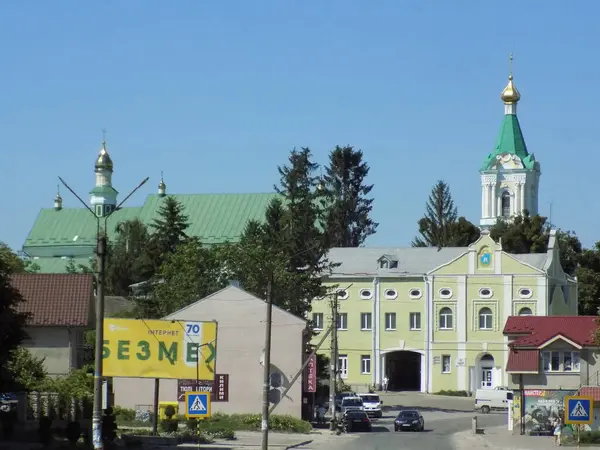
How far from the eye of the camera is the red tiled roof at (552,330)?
6269 cm

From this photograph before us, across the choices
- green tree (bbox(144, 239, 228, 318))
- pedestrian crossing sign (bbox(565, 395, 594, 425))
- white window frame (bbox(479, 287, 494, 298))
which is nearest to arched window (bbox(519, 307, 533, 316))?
white window frame (bbox(479, 287, 494, 298))

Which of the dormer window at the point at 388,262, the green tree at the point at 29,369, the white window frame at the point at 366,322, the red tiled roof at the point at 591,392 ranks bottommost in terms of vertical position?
the red tiled roof at the point at 591,392

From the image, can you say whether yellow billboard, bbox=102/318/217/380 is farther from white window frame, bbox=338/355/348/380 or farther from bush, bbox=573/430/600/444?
white window frame, bbox=338/355/348/380

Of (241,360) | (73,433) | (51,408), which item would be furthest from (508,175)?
(73,433)

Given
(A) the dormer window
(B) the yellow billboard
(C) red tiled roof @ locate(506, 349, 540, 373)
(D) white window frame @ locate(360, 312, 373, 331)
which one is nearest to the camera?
(B) the yellow billboard

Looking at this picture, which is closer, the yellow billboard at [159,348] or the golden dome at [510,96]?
the yellow billboard at [159,348]

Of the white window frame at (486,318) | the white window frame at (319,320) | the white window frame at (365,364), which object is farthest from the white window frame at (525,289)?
the white window frame at (319,320)

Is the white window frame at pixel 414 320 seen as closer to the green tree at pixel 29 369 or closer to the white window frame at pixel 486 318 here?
the white window frame at pixel 486 318

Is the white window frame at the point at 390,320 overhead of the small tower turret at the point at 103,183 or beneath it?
beneath

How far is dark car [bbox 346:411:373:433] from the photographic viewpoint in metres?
63.3

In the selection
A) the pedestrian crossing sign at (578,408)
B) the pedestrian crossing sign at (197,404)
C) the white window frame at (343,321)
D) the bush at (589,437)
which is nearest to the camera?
the pedestrian crossing sign at (197,404)

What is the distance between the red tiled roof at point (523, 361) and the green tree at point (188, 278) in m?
23.6

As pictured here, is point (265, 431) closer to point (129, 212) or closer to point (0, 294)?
point (0, 294)

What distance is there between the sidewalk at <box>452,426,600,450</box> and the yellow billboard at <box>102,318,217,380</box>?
34.8ft
